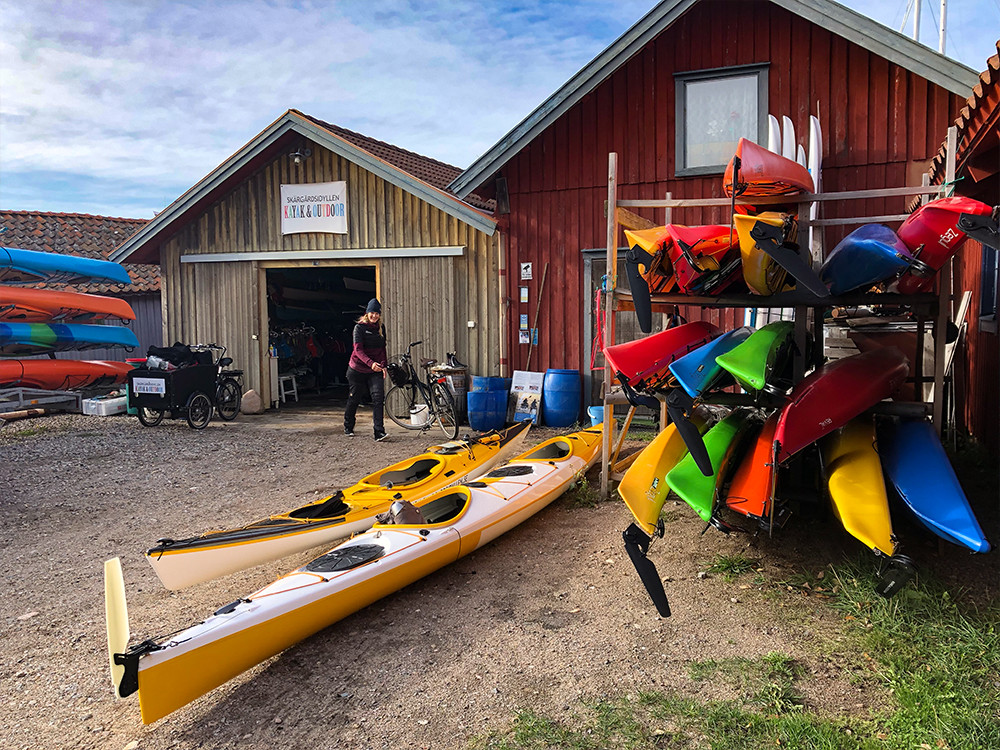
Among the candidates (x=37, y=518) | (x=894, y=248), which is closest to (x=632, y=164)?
(x=894, y=248)

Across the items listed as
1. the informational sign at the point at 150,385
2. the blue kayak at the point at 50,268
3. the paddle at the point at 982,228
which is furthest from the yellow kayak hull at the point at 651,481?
the blue kayak at the point at 50,268

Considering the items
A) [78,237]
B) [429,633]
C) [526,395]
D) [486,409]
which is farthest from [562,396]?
[78,237]

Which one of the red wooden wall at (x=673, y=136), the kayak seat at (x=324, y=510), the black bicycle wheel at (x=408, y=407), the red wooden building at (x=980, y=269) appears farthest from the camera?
the black bicycle wheel at (x=408, y=407)

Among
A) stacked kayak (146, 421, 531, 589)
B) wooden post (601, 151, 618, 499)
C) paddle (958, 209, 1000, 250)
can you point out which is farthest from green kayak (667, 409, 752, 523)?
stacked kayak (146, 421, 531, 589)

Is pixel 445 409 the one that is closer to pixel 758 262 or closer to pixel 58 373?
pixel 758 262

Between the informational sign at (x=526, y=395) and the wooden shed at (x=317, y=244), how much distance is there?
70 cm

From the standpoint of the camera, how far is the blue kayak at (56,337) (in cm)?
1110

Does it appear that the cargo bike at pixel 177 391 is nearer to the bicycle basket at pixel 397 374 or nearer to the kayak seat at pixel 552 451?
the bicycle basket at pixel 397 374

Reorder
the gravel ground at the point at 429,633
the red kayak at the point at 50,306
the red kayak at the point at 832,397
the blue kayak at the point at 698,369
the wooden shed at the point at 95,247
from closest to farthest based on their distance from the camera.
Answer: the gravel ground at the point at 429,633
the red kayak at the point at 832,397
the blue kayak at the point at 698,369
the red kayak at the point at 50,306
the wooden shed at the point at 95,247

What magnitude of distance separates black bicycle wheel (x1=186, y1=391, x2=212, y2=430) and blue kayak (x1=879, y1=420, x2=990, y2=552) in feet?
28.7

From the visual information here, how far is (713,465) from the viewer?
4113 millimetres

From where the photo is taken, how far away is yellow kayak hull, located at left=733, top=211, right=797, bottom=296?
4.02 meters

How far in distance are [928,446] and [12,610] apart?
5.40m

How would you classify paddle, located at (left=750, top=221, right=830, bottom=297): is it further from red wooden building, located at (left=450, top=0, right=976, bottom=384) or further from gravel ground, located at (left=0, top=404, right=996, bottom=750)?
red wooden building, located at (left=450, top=0, right=976, bottom=384)
